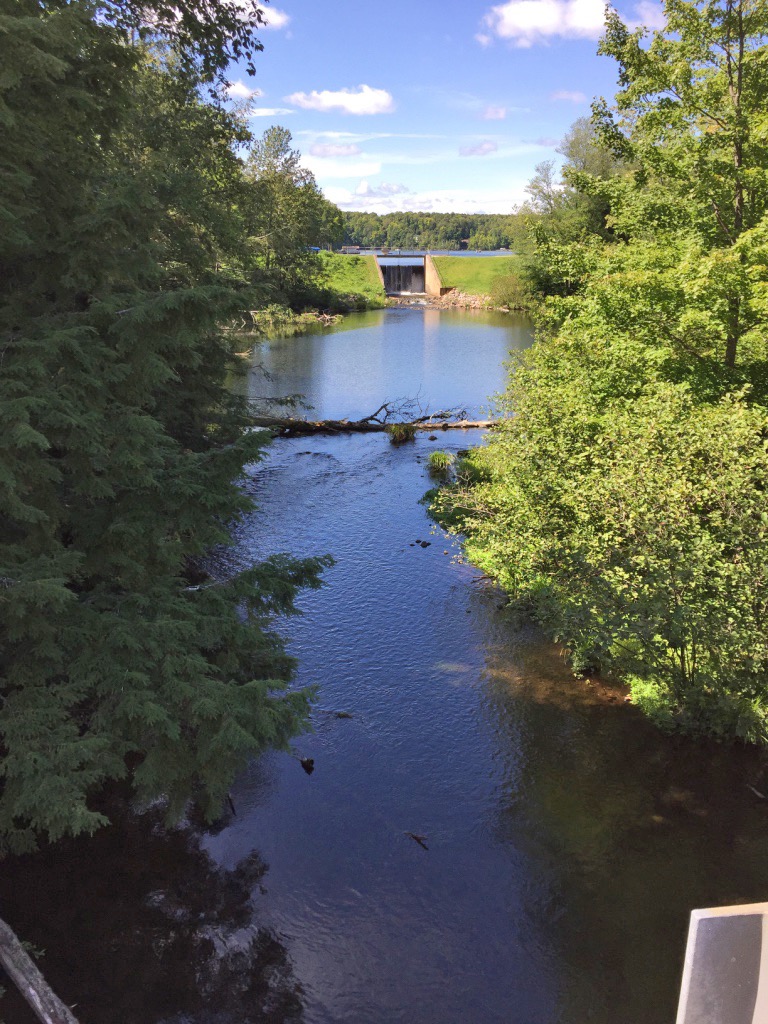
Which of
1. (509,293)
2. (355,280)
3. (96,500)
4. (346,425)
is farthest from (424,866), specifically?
(355,280)

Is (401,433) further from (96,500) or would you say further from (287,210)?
(287,210)

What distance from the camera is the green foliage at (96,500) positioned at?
275 inches

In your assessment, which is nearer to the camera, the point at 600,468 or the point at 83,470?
the point at 83,470

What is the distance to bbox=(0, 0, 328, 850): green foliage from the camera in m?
6.98

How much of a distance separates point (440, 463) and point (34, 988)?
2437 centimetres

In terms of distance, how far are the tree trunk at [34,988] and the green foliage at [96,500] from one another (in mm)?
1044

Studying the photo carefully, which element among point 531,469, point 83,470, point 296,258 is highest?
point 296,258

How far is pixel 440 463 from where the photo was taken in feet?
97.4

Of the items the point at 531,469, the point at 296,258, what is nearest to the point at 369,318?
the point at 296,258

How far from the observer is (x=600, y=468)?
45.7 ft

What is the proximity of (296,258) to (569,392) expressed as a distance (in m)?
49.0

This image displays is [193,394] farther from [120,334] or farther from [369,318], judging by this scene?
[369,318]

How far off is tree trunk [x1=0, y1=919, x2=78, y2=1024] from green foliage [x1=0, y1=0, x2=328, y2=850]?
1044mm

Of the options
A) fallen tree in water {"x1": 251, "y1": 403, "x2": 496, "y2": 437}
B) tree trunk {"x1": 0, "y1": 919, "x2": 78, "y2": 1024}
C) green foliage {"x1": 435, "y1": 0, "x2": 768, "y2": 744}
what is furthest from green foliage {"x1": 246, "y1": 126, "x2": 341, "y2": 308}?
tree trunk {"x1": 0, "y1": 919, "x2": 78, "y2": 1024}
